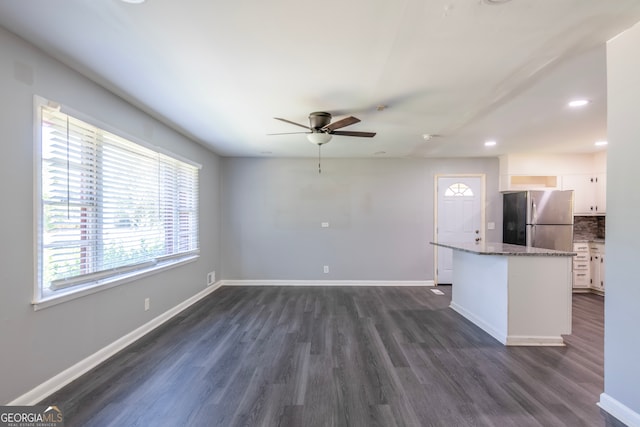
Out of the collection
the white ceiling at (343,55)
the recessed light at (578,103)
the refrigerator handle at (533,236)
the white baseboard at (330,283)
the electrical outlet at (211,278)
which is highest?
the white ceiling at (343,55)

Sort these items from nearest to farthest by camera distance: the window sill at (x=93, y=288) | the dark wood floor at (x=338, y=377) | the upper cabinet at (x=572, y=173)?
the dark wood floor at (x=338, y=377), the window sill at (x=93, y=288), the upper cabinet at (x=572, y=173)

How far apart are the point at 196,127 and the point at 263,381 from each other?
3.05 meters

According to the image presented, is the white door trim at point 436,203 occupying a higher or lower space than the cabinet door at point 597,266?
higher

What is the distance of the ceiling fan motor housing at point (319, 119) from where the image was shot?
281 centimetres

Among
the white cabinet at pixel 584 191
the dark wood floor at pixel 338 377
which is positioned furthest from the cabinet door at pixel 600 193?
the dark wood floor at pixel 338 377

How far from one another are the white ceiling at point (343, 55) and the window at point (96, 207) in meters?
0.53

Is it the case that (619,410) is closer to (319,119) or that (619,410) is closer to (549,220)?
(319,119)

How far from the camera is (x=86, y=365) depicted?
222 centimetres

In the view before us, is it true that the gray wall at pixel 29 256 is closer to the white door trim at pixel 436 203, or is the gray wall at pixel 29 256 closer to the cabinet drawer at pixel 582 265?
the white door trim at pixel 436 203

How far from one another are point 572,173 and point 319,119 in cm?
485

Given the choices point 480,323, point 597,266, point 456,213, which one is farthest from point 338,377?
point 597,266

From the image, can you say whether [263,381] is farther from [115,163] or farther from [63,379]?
[115,163]

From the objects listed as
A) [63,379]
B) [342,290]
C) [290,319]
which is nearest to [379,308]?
[342,290]

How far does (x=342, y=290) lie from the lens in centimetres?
475
